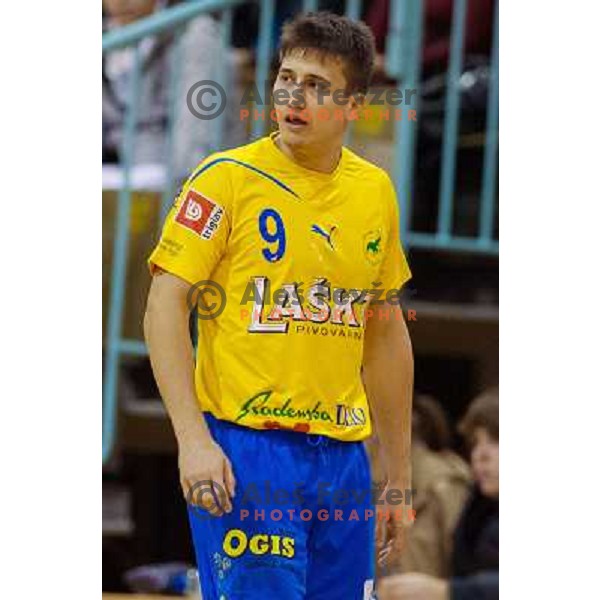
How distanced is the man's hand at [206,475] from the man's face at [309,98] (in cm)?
66

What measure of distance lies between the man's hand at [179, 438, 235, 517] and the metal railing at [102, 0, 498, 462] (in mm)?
1608

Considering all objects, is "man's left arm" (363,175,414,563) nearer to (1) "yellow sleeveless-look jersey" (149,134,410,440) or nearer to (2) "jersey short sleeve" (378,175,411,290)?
(2) "jersey short sleeve" (378,175,411,290)

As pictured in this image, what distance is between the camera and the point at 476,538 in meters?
4.52

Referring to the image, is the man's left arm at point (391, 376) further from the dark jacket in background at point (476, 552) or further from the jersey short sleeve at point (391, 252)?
the dark jacket in background at point (476, 552)

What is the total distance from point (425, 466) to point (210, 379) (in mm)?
1287

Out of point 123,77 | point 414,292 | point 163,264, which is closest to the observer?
point 163,264

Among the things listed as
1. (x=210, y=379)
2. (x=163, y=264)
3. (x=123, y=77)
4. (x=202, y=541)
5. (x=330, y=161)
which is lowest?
(x=202, y=541)

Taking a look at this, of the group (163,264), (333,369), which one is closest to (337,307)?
(333,369)

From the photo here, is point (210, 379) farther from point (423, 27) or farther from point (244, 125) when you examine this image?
point (423, 27)

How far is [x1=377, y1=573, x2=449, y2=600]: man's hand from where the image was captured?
14.7 ft

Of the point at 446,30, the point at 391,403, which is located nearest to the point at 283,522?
the point at 391,403

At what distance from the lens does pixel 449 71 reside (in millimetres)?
5051

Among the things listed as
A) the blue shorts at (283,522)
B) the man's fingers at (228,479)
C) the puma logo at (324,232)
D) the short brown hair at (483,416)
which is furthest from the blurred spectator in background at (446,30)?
the man's fingers at (228,479)

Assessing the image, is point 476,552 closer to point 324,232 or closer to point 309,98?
point 324,232
